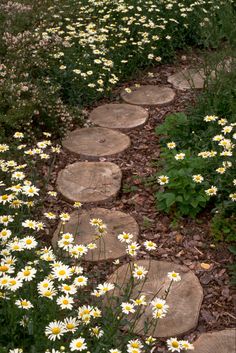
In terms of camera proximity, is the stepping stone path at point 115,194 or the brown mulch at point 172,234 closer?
the stepping stone path at point 115,194

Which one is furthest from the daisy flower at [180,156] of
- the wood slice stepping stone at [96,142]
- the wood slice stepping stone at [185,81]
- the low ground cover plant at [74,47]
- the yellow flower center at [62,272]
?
the wood slice stepping stone at [185,81]

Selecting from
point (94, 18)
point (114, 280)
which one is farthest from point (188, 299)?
point (94, 18)

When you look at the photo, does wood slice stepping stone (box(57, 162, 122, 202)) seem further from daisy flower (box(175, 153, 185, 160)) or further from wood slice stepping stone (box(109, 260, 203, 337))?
wood slice stepping stone (box(109, 260, 203, 337))

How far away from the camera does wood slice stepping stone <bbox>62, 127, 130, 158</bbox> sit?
15.3 ft

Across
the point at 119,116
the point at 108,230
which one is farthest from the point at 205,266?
the point at 119,116

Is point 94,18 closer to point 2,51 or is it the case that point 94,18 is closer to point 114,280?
point 2,51

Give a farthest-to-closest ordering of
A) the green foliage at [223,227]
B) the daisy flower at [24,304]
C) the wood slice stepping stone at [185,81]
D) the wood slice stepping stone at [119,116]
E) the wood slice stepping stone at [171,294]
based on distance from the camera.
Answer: the wood slice stepping stone at [185,81] → the wood slice stepping stone at [119,116] → the green foliage at [223,227] → the wood slice stepping stone at [171,294] → the daisy flower at [24,304]

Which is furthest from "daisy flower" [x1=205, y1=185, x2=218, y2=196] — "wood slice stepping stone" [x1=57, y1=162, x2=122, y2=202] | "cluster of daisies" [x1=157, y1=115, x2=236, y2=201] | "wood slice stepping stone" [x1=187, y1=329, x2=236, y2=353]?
"wood slice stepping stone" [x1=187, y1=329, x2=236, y2=353]

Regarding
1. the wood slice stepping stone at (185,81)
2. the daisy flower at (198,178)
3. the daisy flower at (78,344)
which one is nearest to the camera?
the daisy flower at (78,344)

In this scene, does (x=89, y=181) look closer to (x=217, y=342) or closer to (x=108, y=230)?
(x=108, y=230)

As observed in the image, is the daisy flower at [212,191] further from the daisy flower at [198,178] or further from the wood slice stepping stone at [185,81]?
the wood slice stepping stone at [185,81]

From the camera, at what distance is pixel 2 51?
568 centimetres

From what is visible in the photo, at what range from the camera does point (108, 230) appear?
3.69 metres

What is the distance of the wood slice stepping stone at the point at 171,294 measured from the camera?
2932mm
